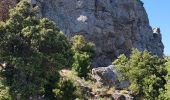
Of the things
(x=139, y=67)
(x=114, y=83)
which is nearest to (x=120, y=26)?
(x=114, y=83)

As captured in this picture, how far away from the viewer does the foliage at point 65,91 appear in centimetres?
5607

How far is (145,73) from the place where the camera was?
66.2 meters

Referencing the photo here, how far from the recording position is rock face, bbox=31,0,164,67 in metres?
109

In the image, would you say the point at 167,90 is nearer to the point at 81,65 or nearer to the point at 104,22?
the point at 81,65

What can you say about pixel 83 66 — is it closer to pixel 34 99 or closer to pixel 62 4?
pixel 34 99

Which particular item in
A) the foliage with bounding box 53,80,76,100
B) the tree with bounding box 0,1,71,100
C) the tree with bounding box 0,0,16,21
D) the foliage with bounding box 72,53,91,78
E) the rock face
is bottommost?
the foliage with bounding box 53,80,76,100

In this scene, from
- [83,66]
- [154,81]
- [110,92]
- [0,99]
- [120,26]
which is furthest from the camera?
[120,26]

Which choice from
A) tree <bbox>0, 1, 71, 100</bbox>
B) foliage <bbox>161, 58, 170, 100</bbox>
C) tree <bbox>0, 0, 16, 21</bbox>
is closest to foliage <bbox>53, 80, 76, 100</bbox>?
tree <bbox>0, 1, 71, 100</bbox>

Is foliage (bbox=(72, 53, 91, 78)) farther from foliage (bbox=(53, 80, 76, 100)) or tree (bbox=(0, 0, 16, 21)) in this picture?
foliage (bbox=(53, 80, 76, 100))

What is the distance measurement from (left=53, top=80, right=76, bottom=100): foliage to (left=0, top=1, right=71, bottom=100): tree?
12.4ft

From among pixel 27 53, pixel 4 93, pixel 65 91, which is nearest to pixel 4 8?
pixel 65 91

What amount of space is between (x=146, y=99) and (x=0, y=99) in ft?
80.2

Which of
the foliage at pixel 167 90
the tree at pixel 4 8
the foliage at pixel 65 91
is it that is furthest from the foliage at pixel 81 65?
the foliage at pixel 65 91

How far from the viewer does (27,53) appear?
51.5m
